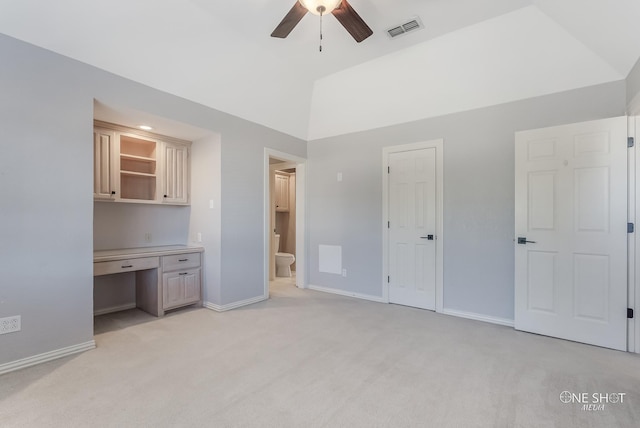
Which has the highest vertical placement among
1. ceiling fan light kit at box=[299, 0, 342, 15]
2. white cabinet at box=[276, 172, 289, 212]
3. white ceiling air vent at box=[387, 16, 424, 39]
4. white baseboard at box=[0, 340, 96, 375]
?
A: white ceiling air vent at box=[387, 16, 424, 39]

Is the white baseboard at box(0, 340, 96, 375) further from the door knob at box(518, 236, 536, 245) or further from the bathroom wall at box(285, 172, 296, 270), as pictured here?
the bathroom wall at box(285, 172, 296, 270)

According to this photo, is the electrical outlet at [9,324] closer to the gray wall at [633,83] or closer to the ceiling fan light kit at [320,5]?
the ceiling fan light kit at [320,5]

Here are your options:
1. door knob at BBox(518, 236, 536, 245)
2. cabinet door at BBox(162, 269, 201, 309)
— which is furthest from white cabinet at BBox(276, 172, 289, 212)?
door knob at BBox(518, 236, 536, 245)

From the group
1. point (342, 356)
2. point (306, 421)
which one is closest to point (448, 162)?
point (342, 356)

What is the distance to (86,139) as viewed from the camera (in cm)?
256

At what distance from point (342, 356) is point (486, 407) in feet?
3.49

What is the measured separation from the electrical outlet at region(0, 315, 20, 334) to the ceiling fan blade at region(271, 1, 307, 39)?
3.06 metres

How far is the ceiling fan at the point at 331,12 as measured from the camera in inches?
84.4

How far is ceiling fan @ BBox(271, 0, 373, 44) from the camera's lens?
214 cm

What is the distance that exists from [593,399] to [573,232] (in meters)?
1.53

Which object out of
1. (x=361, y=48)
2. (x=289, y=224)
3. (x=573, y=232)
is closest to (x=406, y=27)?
(x=361, y=48)

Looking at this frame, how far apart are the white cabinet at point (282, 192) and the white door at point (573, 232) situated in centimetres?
459

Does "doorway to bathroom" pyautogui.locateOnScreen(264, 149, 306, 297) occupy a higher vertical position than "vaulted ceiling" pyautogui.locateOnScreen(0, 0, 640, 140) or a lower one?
lower

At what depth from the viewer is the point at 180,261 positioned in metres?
3.59
